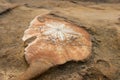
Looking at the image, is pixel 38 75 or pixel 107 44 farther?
pixel 107 44

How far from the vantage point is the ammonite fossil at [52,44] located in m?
2.66

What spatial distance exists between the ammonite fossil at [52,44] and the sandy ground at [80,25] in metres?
0.06

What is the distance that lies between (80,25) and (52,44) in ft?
1.76

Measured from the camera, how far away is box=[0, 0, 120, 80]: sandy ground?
105 inches

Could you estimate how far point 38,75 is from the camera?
8.49ft

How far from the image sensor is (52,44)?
283cm

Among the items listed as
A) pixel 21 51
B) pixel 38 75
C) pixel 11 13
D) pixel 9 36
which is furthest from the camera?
pixel 11 13

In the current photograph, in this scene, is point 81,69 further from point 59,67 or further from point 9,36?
point 9,36

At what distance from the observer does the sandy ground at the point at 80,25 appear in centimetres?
268

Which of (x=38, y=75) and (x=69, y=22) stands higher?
(x=69, y=22)

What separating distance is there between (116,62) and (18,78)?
97 cm

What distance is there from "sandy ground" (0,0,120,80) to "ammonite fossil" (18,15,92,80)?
0.06m

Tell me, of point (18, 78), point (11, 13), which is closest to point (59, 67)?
point (18, 78)

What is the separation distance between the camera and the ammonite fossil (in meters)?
2.66
